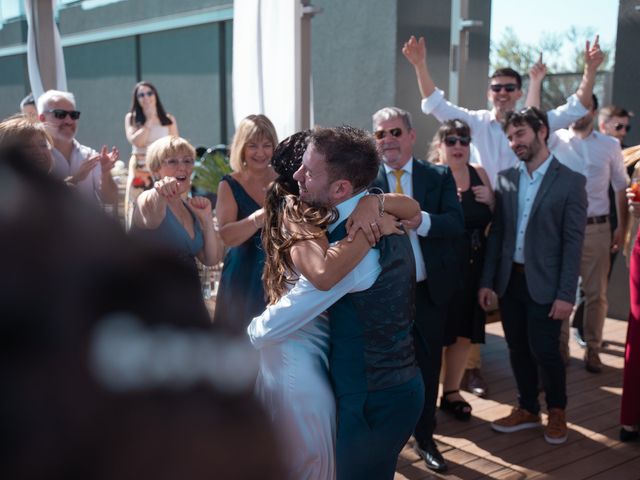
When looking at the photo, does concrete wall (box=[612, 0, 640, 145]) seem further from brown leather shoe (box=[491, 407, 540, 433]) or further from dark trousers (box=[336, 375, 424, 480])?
dark trousers (box=[336, 375, 424, 480])

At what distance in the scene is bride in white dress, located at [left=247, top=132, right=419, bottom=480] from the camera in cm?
208

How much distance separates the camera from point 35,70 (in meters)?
5.89

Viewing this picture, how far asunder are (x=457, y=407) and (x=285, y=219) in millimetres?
2510

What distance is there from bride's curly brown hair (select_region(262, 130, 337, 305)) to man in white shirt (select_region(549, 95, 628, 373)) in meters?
3.45

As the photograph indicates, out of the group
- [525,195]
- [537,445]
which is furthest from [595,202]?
[537,445]

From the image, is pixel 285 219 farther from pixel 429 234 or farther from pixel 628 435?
pixel 628 435

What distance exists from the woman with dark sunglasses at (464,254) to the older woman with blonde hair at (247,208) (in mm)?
1172

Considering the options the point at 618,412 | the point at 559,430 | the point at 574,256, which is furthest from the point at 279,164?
the point at 618,412

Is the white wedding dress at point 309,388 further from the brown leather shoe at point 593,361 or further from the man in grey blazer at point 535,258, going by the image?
the brown leather shoe at point 593,361

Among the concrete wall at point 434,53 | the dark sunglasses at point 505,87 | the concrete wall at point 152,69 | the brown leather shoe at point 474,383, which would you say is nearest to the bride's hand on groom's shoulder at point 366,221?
the brown leather shoe at point 474,383

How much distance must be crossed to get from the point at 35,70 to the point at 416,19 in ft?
15.9

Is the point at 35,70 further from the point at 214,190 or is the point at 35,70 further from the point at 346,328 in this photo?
the point at 346,328

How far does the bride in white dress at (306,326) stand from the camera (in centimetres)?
208

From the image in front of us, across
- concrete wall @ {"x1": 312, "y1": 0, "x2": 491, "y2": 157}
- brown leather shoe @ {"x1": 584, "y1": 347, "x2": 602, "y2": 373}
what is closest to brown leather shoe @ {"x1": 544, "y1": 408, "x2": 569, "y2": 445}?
brown leather shoe @ {"x1": 584, "y1": 347, "x2": 602, "y2": 373}
